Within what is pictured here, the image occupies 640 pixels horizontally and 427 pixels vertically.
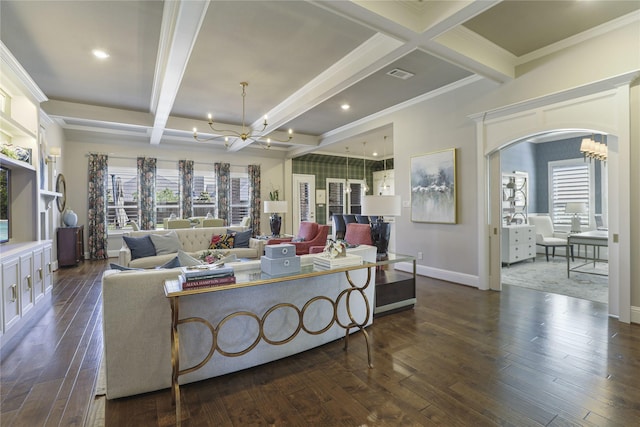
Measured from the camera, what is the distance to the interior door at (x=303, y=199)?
9.69 meters

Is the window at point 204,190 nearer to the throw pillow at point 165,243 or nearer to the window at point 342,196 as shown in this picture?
the throw pillow at point 165,243

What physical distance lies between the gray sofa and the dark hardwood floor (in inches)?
3.8

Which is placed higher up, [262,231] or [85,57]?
[85,57]

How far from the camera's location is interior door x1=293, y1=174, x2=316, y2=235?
9688 mm

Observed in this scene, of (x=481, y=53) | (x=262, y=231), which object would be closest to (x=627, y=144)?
(x=481, y=53)

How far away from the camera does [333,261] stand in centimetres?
241

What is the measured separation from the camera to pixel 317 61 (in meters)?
3.86

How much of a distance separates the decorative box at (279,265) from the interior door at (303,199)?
7.39 m

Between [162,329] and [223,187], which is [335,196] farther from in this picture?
[162,329]

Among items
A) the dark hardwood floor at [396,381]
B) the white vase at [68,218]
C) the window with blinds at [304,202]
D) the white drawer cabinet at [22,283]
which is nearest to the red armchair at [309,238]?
the dark hardwood floor at [396,381]

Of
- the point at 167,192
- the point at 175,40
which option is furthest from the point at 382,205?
the point at 167,192

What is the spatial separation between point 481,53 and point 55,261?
7.77 m

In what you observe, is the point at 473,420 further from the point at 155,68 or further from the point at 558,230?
the point at 558,230

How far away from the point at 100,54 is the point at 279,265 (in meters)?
3.62
